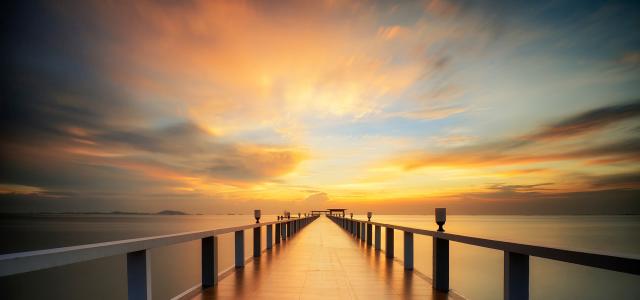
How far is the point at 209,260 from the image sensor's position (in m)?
5.40

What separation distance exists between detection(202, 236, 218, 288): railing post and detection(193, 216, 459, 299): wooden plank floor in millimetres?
157

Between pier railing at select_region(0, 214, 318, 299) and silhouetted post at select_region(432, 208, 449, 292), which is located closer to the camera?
pier railing at select_region(0, 214, 318, 299)

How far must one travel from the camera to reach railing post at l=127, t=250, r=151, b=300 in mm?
3137

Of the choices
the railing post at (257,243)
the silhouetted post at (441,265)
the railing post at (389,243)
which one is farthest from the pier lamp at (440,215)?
the railing post at (257,243)

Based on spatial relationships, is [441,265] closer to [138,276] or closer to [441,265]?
[441,265]

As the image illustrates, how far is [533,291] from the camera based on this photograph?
2302cm

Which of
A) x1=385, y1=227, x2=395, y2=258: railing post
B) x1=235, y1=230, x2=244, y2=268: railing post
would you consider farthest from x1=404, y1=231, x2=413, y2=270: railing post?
x1=235, y1=230, x2=244, y2=268: railing post

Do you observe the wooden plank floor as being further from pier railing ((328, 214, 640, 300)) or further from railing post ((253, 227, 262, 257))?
Answer: pier railing ((328, 214, 640, 300))

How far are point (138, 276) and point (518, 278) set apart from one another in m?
3.24

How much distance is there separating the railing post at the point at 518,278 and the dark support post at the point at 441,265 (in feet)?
6.64

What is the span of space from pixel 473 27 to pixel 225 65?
27.7 ft

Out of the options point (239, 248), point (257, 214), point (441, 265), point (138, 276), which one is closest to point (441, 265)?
point (441, 265)

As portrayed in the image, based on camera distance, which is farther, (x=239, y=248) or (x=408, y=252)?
(x=239, y=248)

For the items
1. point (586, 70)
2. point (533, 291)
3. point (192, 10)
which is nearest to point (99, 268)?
point (192, 10)
